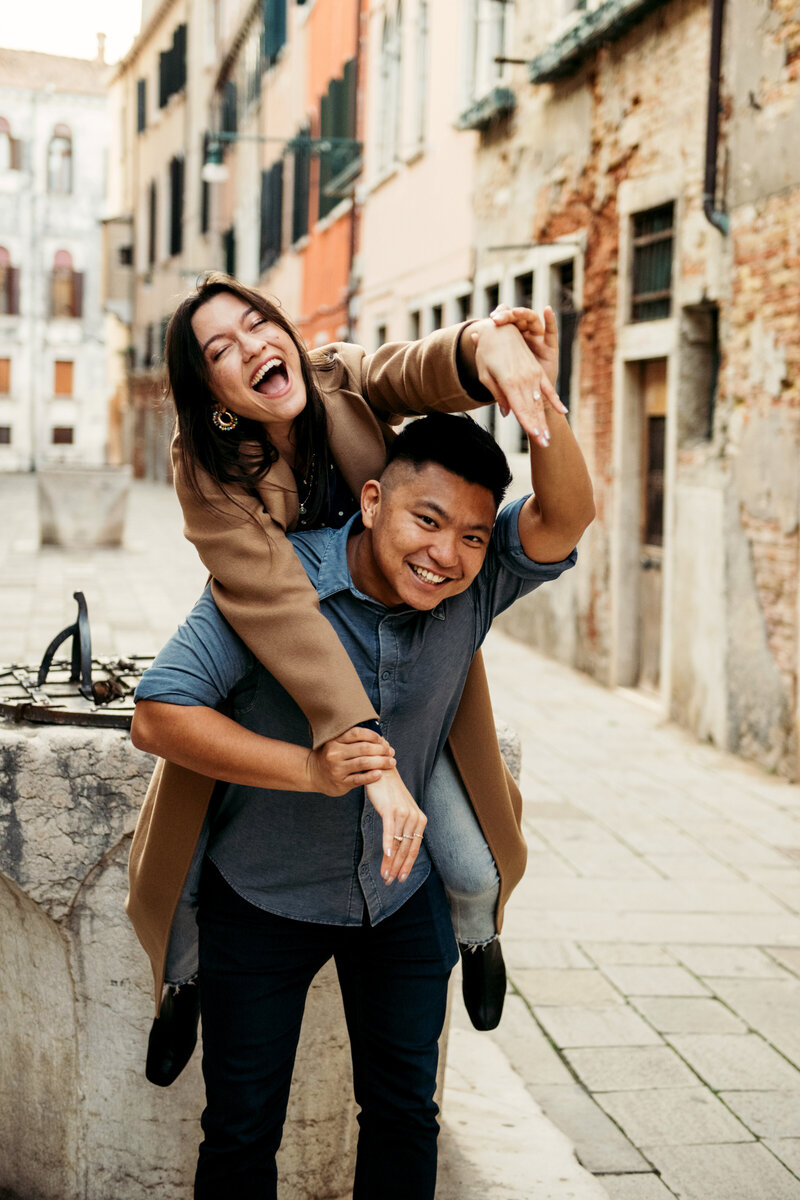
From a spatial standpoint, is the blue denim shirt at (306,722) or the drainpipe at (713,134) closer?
the blue denim shirt at (306,722)

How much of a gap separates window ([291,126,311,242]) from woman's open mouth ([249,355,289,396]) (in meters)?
19.2

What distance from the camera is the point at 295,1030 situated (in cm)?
238

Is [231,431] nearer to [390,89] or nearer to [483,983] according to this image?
[483,983]

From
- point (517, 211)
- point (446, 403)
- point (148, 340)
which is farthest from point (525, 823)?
point (148, 340)

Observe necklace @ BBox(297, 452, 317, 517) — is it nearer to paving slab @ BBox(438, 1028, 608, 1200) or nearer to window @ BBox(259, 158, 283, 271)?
paving slab @ BBox(438, 1028, 608, 1200)

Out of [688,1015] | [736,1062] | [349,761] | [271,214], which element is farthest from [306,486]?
[271,214]

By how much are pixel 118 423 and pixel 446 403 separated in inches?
1856

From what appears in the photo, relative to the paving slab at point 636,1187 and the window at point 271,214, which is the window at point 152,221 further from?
the paving slab at point 636,1187

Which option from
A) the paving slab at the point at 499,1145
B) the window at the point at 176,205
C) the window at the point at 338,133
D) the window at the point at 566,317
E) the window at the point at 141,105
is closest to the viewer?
the paving slab at the point at 499,1145

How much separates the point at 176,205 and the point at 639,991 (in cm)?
3446

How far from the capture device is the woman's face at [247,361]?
2.27 m

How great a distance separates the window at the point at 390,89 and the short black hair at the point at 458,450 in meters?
14.2

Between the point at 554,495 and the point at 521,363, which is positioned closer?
the point at 521,363

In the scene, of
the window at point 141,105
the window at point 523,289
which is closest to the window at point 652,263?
the window at point 523,289
